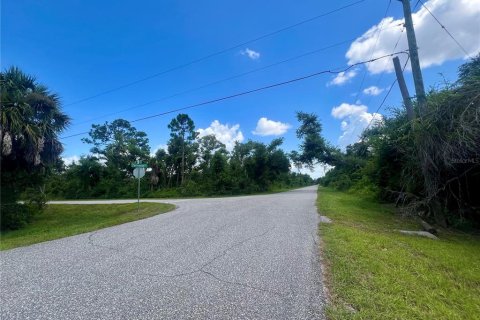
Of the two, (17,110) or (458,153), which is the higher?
(17,110)

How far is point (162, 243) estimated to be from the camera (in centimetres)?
539

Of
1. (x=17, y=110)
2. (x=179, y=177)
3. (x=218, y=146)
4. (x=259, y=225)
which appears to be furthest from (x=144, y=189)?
(x=259, y=225)

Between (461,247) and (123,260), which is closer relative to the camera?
(123,260)

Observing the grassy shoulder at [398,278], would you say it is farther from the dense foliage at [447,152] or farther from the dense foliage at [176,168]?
the dense foliage at [176,168]

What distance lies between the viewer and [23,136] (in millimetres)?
9531

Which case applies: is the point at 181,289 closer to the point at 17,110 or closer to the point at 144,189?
the point at 17,110

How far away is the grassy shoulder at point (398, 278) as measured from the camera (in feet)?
8.63

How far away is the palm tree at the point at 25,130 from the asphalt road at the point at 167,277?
5821mm

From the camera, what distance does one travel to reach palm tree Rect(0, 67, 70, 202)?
30.7 feet

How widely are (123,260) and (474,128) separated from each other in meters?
8.36

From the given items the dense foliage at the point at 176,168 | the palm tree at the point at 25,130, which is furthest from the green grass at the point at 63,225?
the dense foliage at the point at 176,168

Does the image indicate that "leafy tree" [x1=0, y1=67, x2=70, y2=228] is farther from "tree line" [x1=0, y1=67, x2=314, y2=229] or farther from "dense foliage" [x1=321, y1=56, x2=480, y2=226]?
"dense foliage" [x1=321, y1=56, x2=480, y2=226]

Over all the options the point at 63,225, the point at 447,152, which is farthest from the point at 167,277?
the point at 63,225

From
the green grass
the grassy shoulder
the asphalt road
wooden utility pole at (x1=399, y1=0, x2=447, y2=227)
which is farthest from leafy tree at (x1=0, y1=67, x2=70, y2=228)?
wooden utility pole at (x1=399, y1=0, x2=447, y2=227)
